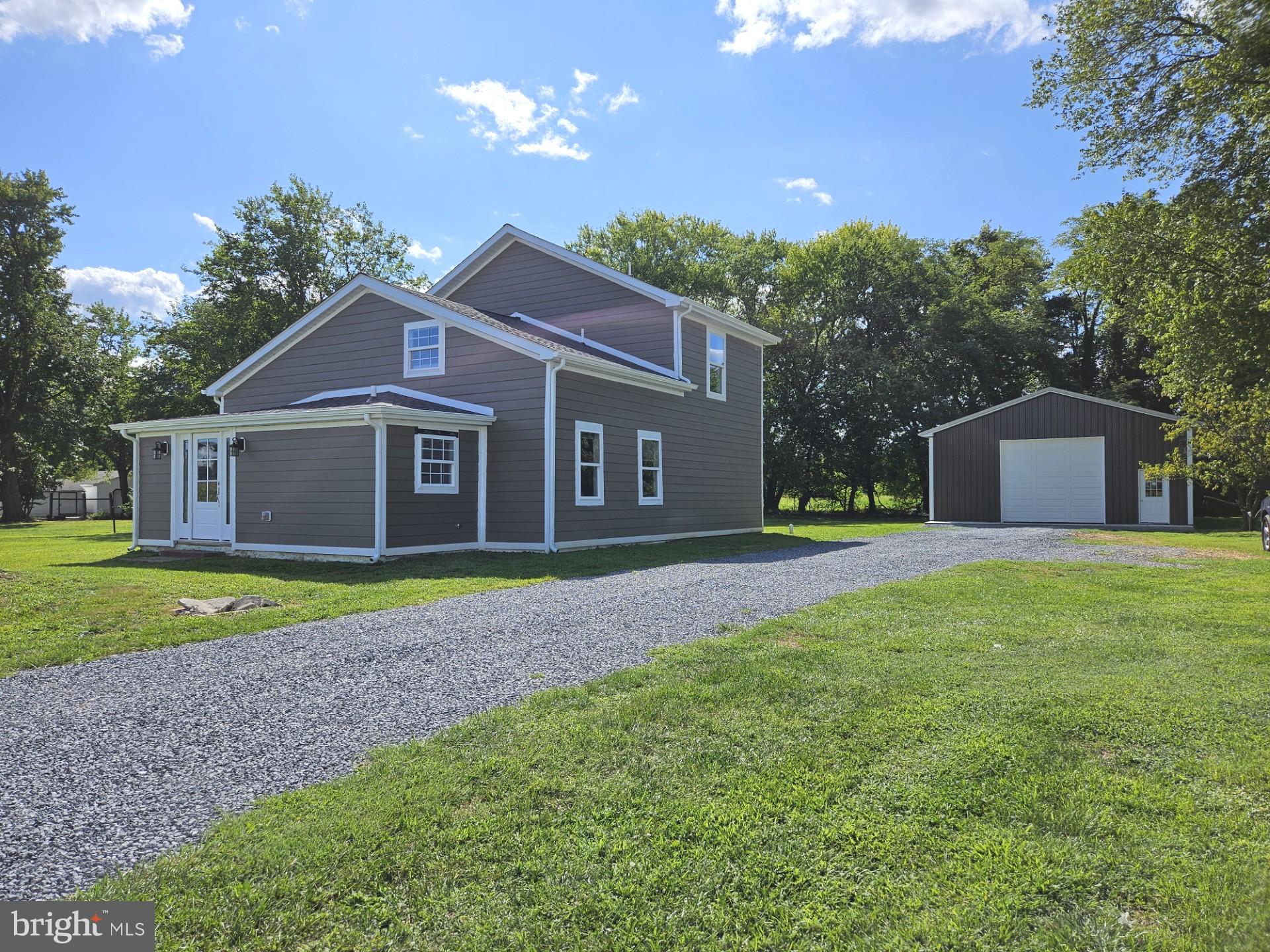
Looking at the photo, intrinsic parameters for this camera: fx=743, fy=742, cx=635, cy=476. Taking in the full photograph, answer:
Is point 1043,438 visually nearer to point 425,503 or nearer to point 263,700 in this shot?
point 425,503

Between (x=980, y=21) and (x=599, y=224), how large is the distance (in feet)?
85.4

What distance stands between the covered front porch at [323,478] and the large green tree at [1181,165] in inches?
458

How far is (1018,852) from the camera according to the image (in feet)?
8.02

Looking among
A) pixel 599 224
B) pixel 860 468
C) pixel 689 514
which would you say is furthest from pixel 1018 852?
pixel 599 224

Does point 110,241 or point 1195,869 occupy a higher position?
point 110,241

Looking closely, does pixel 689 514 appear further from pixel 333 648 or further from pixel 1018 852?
pixel 1018 852

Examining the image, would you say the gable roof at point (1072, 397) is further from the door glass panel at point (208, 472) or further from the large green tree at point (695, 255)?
the door glass panel at point (208, 472)

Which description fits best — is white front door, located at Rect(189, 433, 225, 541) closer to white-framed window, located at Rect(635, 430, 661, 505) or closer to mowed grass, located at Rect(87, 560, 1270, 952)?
white-framed window, located at Rect(635, 430, 661, 505)

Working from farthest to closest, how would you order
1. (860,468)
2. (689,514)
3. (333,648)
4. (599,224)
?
1. (599,224)
2. (860,468)
3. (689,514)
4. (333,648)

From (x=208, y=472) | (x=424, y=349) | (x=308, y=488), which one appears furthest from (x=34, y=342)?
(x=308, y=488)

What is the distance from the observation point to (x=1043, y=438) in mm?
22438

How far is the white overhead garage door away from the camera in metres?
22.0

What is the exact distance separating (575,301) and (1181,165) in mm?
11714

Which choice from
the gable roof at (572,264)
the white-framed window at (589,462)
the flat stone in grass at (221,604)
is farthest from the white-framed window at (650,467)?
the flat stone in grass at (221,604)
